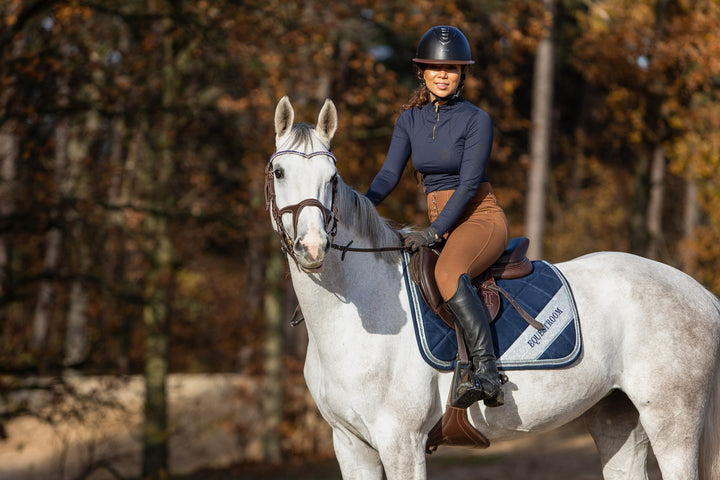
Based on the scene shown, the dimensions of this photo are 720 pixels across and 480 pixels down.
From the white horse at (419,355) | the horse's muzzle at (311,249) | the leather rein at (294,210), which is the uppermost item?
the leather rein at (294,210)

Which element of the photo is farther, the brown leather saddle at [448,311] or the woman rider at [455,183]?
the brown leather saddle at [448,311]

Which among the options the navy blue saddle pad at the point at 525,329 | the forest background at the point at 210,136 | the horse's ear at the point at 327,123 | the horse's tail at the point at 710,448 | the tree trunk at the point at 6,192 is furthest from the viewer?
the forest background at the point at 210,136

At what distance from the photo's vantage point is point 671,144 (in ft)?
49.9

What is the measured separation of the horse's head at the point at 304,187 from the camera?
3311 millimetres

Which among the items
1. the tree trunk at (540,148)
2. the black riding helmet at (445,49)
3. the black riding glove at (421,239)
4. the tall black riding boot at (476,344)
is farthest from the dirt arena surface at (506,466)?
the black riding helmet at (445,49)

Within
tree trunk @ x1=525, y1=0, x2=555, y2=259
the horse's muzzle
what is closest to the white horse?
the horse's muzzle

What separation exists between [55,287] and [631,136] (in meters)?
11.5

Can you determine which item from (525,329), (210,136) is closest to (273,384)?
(210,136)

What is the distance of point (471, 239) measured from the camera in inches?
158

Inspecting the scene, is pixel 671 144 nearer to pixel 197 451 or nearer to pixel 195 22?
pixel 195 22

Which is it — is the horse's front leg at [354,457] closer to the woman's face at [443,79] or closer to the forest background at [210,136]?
the woman's face at [443,79]

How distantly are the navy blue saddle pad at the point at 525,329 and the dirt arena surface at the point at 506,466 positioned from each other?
271 inches

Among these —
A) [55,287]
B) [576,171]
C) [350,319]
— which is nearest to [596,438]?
[350,319]

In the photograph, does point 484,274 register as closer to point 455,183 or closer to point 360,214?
point 455,183
